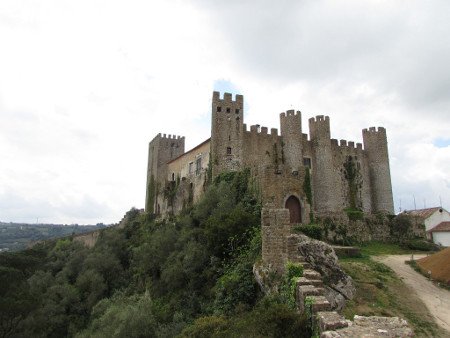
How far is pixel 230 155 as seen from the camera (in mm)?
38656

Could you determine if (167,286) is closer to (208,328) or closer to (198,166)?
(208,328)

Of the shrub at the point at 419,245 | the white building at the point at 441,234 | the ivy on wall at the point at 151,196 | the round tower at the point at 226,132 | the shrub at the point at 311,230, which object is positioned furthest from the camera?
the ivy on wall at the point at 151,196

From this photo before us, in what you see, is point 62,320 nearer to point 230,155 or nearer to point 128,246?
point 128,246

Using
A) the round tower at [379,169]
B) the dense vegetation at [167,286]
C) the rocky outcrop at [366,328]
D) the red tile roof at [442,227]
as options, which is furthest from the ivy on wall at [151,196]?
the rocky outcrop at [366,328]

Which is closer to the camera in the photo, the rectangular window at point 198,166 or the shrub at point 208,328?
the shrub at point 208,328

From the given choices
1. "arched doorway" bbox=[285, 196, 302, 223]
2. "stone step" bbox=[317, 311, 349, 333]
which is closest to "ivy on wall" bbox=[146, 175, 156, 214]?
"arched doorway" bbox=[285, 196, 302, 223]

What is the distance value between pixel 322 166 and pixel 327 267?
1037 inches

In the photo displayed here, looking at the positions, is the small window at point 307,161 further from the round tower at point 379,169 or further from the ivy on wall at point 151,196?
the ivy on wall at point 151,196

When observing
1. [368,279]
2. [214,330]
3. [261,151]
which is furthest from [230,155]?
[214,330]

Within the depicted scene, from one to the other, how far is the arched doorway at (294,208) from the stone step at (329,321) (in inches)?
660

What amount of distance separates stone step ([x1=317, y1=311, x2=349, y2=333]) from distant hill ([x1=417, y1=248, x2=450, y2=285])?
14695 millimetres

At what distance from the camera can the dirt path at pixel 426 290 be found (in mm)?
15266

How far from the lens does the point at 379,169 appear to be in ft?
145

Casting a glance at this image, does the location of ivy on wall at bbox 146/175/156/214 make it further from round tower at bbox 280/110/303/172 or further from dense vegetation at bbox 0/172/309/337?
round tower at bbox 280/110/303/172
